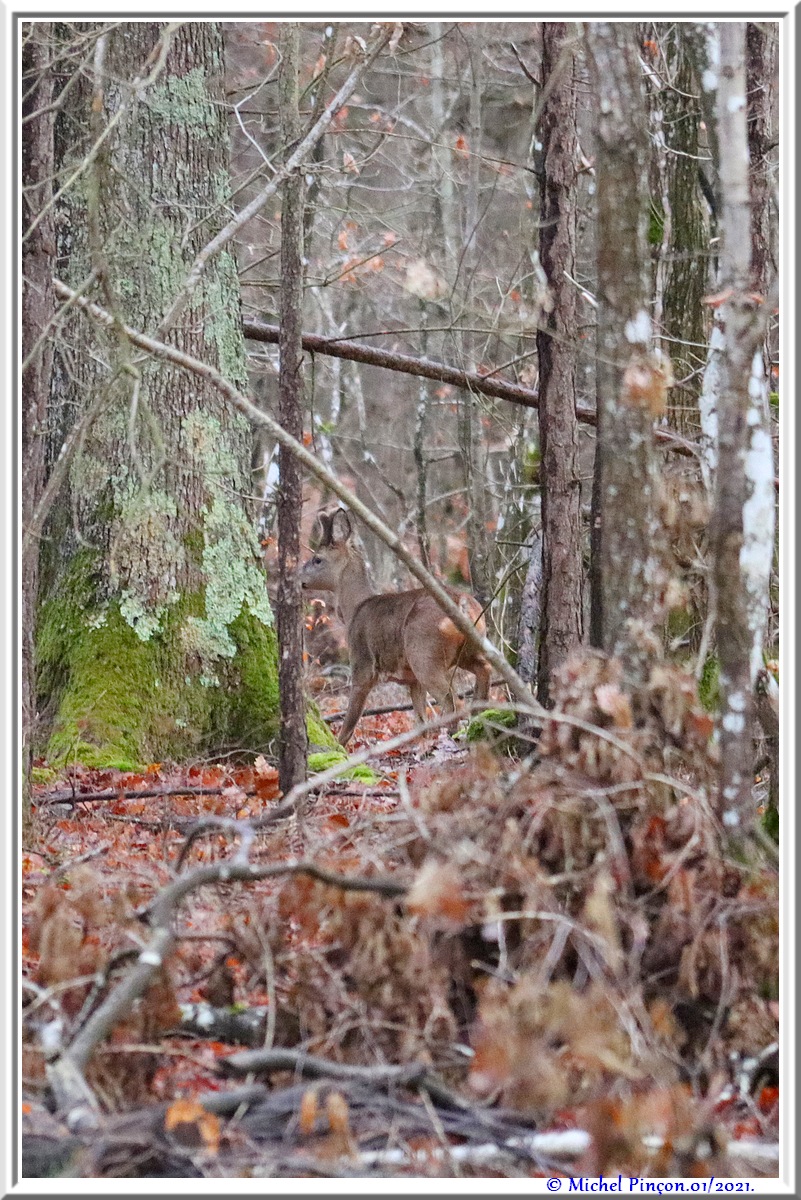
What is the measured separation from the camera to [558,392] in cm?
781

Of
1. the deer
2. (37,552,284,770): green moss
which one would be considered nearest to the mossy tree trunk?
(37,552,284,770): green moss

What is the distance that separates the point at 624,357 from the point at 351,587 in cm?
821

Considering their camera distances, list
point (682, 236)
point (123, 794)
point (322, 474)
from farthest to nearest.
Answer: point (682, 236), point (123, 794), point (322, 474)

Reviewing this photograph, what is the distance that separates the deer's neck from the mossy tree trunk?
13.8 ft

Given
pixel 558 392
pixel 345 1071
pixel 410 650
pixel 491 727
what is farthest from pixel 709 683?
pixel 345 1071

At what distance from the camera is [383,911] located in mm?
4352

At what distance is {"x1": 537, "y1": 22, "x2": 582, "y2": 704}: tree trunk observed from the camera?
7.69 meters

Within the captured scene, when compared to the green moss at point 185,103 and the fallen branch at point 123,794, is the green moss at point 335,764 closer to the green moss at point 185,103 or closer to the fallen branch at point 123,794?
the fallen branch at point 123,794

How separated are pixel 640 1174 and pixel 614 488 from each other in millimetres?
2621

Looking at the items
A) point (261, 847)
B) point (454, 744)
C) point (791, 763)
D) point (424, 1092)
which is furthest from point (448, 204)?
point (424, 1092)

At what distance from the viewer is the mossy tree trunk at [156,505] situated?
8445 millimetres

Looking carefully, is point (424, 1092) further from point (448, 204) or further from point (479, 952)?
point (448, 204)

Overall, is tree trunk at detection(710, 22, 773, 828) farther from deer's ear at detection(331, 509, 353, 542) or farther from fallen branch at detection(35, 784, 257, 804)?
deer's ear at detection(331, 509, 353, 542)

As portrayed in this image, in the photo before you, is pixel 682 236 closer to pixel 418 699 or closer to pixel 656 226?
pixel 656 226
